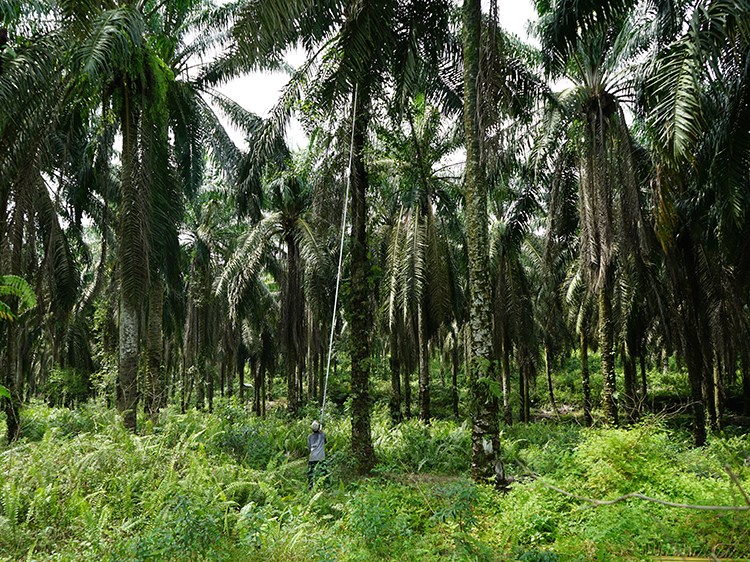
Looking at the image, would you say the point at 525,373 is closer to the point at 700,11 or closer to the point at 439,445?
the point at 439,445

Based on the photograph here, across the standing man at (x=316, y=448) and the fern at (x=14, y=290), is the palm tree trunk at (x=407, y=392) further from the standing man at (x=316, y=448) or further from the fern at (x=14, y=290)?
the fern at (x=14, y=290)

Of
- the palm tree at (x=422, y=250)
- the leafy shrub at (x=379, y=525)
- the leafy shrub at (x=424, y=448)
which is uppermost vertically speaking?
the palm tree at (x=422, y=250)

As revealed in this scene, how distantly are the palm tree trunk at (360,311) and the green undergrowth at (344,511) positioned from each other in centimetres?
85

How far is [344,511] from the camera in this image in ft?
20.5

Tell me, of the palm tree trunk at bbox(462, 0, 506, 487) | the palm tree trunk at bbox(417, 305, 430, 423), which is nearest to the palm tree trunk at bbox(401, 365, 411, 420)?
the palm tree trunk at bbox(417, 305, 430, 423)

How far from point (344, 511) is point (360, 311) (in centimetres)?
→ 398

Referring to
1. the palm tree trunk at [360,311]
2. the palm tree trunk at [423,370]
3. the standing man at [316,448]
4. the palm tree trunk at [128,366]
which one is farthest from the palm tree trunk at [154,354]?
the palm tree trunk at [423,370]

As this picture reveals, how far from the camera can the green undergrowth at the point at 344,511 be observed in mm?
4734

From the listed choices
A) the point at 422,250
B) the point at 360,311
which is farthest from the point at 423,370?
the point at 360,311

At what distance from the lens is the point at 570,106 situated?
478 inches

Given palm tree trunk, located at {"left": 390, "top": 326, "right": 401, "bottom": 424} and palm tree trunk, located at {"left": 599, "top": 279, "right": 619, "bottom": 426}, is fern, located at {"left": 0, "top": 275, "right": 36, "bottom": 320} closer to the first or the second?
palm tree trunk, located at {"left": 390, "top": 326, "right": 401, "bottom": 424}

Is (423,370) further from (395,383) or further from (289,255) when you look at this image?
(289,255)

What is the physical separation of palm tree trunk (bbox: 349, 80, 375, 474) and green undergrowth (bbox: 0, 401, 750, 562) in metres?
0.85

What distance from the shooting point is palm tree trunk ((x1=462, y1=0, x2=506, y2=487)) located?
7.10 m
